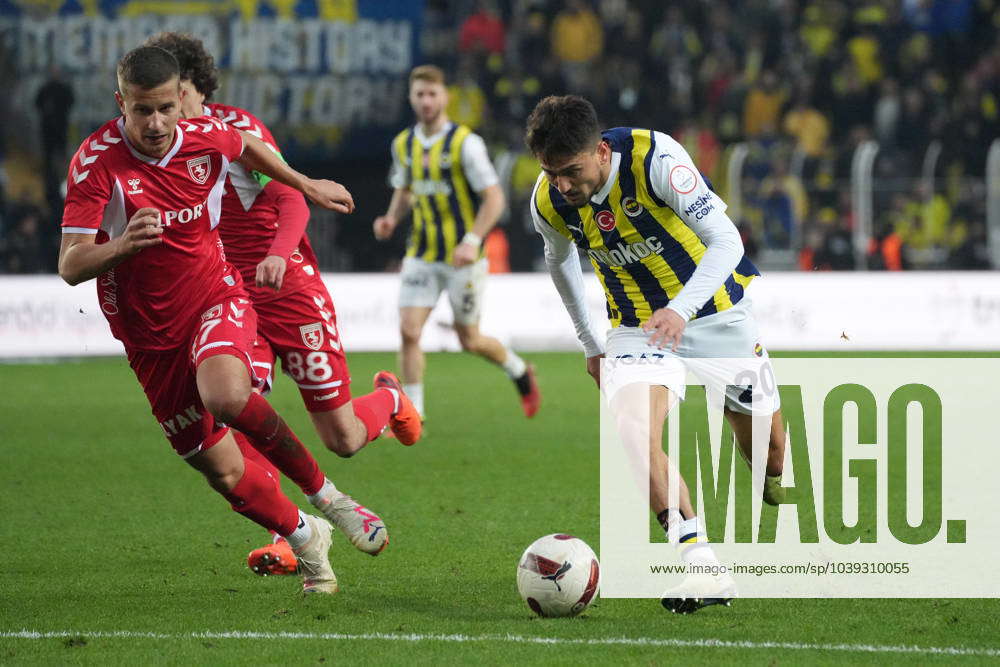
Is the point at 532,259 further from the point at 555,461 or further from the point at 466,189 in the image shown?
the point at 555,461

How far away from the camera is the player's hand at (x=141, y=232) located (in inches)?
192

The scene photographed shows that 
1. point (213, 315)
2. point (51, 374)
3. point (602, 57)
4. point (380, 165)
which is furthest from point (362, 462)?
point (602, 57)

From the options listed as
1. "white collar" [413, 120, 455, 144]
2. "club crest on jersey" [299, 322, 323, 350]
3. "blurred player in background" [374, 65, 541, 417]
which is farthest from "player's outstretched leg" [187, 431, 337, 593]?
"white collar" [413, 120, 455, 144]

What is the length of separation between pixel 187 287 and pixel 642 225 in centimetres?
167

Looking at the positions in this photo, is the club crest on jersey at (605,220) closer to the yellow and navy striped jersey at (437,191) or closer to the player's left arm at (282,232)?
the player's left arm at (282,232)

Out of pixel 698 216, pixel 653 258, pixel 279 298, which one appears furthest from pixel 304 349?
pixel 698 216

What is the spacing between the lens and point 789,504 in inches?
282

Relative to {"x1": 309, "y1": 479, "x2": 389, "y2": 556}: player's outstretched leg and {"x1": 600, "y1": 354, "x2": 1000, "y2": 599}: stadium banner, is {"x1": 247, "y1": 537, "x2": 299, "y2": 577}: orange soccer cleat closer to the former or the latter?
{"x1": 309, "y1": 479, "x2": 389, "y2": 556}: player's outstretched leg

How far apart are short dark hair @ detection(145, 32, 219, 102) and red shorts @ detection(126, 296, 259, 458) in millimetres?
1032

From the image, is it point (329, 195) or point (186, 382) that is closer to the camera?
point (186, 382)

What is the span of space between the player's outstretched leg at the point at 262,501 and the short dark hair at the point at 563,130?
1582mm

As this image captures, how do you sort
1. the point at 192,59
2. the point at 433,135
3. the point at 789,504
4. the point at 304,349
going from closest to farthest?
the point at 192,59 → the point at 304,349 → the point at 789,504 → the point at 433,135

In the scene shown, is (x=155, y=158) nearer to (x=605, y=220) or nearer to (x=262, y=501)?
(x=262, y=501)

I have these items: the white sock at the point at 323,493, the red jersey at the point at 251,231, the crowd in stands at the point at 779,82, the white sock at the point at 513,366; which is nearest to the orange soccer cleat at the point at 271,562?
the white sock at the point at 323,493
